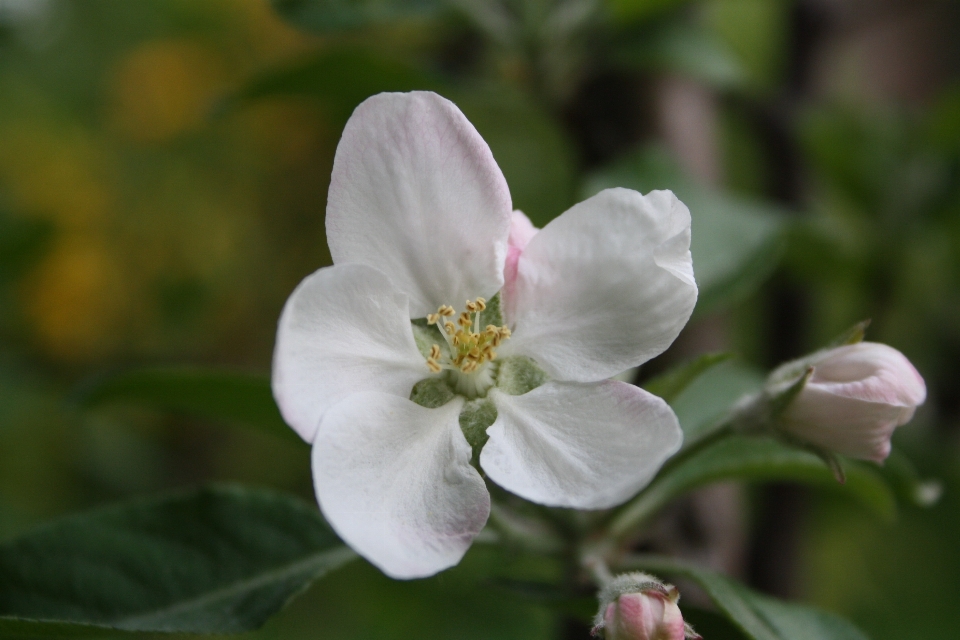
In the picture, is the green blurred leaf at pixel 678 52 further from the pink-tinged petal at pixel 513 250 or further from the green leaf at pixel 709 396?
the pink-tinged petal at pixel 513 250

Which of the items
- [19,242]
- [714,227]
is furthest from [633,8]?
[19,242]

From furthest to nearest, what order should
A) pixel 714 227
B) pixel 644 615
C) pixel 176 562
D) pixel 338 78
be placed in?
1. pixel 338 78
2. pixel 714 227
3. pixel 176 562
4. pixel 644 615

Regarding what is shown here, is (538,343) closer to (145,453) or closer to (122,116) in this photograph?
(145,453)

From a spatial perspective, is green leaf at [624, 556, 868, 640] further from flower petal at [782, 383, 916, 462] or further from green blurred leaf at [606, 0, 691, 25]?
green blurred leaf at [606, 0, 691, 25]

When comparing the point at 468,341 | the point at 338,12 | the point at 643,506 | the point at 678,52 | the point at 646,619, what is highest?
the point at 338,12

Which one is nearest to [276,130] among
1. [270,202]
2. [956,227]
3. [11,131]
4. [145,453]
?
[270,202]

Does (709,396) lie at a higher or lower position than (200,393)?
lower

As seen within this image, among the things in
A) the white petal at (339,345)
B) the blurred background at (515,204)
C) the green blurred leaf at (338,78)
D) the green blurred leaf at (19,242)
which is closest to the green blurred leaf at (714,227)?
the blurred background at (515,204)

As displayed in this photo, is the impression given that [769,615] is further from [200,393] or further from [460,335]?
[200,393]
